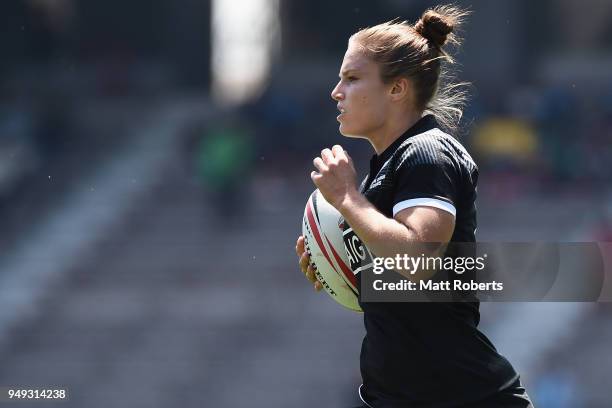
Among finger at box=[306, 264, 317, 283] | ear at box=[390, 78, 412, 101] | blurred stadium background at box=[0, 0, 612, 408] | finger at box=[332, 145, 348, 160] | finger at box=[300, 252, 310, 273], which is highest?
ear at box=[390, 78, 412, 101]

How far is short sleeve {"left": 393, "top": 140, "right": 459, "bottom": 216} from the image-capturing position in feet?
9.04

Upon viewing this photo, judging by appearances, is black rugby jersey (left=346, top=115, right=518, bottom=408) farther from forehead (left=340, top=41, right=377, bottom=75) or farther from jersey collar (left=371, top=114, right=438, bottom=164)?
forehead (left=340, top=41, right=377, bottom=75)

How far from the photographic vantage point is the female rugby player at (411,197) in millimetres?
2779

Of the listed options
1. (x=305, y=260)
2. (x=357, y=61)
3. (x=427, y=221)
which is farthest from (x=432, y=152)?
(x=305, y=260)

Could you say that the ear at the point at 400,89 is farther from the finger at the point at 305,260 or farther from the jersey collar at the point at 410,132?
the finger at the point at 305,260

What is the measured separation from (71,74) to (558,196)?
6.71 meters

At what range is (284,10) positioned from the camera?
16.7m

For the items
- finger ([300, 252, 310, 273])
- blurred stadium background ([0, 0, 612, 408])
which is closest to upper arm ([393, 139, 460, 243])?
finger ([300, 252, 310, 273])

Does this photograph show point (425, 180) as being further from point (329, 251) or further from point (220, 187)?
point (220, 187)

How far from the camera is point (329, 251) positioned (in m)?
3.20

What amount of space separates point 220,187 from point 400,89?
462 inches

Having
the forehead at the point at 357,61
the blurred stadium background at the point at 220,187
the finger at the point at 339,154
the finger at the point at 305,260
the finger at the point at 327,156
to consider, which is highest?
the forehead at the point at 357,61

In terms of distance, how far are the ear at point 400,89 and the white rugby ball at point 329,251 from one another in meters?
0.36

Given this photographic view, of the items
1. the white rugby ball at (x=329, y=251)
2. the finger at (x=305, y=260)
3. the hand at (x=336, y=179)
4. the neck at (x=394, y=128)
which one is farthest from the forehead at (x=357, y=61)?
the finger at (x=305, y=260)
